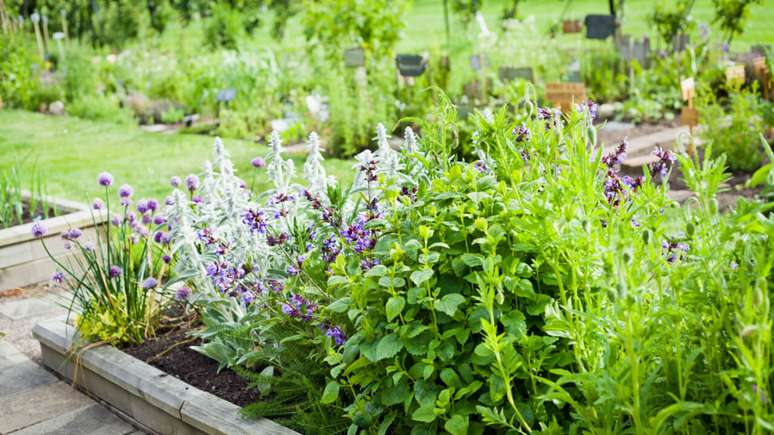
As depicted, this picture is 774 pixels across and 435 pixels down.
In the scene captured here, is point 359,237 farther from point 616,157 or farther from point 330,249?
point 616,157

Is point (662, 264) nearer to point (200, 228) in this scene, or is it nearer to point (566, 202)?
point (566, 202)

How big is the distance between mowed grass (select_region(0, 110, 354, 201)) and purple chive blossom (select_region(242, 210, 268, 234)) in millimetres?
2873

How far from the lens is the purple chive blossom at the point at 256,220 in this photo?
9.67 feet

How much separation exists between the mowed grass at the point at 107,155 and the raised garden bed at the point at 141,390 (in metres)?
2.31

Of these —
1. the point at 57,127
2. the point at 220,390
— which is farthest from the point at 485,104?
the point at 220,390

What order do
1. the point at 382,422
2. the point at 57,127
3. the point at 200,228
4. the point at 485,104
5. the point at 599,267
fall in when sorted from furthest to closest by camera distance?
the point at 57,127 < the point at 485,104 < the point at 200,228 < the point at 382,422 < the point at 599,267

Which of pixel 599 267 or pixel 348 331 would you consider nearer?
pixel 599 267

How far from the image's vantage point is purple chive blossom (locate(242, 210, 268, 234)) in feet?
9.67

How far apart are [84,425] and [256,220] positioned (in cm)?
116

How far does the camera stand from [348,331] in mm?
2721

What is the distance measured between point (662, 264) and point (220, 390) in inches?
64.5

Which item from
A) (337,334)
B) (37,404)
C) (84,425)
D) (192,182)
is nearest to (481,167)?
(337,334)

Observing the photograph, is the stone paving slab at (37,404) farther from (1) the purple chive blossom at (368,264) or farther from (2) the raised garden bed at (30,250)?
(1) the purple chive blossom at (368,264)

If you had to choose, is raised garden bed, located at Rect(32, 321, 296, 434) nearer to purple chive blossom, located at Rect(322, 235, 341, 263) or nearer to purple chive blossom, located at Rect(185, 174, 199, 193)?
purple chive blossom, located at Rect(322, 235, 341, 263)
